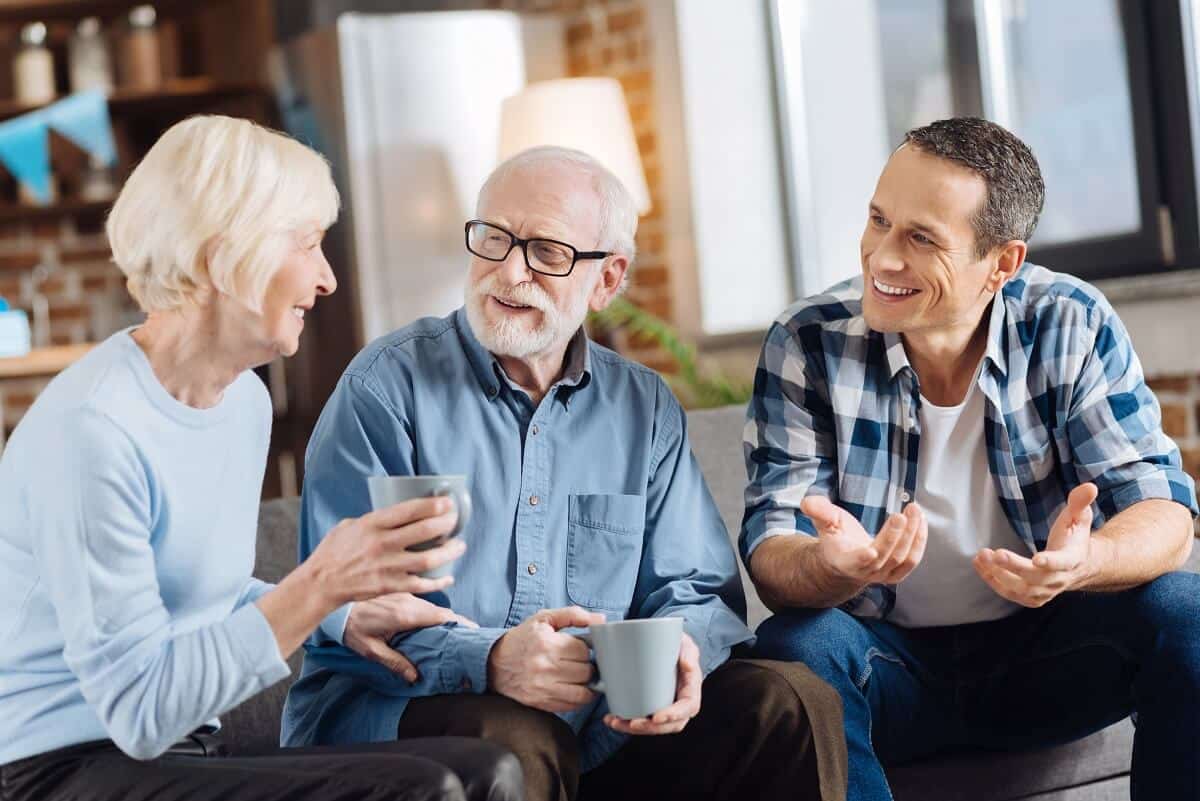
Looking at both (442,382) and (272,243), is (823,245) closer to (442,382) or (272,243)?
(442,382)

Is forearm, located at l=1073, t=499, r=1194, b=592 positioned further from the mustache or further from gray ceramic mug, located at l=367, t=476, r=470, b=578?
gray ceramic mug, located at l=367, t=476, r=470, b=578

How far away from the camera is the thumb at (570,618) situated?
1562mm

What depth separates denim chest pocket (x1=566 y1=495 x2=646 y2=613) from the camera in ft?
5.84

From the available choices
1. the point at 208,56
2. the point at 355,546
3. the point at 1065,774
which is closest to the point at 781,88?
the point at 208,56

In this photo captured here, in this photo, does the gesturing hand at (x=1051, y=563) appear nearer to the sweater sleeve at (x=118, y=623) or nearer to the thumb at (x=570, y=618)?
the thumb at (x=570, y=618)

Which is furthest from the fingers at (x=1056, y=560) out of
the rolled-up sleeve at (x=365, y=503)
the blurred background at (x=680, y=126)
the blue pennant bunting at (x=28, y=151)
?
the blue pennant bunting at (x=28, y=151)

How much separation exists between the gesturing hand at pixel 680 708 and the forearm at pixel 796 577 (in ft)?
0.65

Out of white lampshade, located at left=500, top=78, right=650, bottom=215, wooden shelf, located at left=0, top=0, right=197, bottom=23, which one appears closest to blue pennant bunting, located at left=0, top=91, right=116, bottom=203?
wooden shelf, located at left=0, top=0, right=197, bottom=23

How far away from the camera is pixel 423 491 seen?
4.12ft

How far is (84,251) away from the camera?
17.4 feet

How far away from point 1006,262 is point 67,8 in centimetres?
419

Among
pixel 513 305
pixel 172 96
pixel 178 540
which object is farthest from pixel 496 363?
pixel 172 96

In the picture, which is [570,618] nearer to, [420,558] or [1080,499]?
[420,558]

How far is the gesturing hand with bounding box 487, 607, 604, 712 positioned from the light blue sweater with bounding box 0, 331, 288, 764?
12.0 inches
